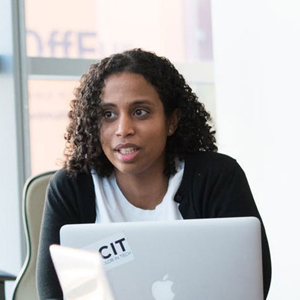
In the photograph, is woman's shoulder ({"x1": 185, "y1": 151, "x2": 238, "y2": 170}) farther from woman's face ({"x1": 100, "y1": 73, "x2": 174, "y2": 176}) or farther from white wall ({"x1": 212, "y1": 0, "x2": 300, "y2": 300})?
white wall ({"x1": 212, "y1": 0, "x2": 300, "y2": 300})

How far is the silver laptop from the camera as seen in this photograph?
1263 mm

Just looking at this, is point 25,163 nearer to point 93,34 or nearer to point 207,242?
point 93,34

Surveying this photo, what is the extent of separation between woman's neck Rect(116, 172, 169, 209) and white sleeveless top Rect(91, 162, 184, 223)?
0.02 metres

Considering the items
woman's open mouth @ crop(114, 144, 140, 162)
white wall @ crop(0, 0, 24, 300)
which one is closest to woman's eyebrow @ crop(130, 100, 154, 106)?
woman's open mouth @ crop(114, 144, 140, 162)

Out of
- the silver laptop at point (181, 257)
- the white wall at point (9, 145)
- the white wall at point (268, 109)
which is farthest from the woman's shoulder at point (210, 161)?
the white wall at point (9, 145)

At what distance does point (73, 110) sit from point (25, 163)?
1570mm

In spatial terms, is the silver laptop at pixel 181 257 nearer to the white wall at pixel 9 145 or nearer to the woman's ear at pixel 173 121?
the woman's ear at pixel 173 121

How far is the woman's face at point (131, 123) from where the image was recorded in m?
1.76

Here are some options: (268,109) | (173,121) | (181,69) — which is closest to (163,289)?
(173,121)

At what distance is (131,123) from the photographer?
176 centimetres

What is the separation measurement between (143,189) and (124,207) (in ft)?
0.26

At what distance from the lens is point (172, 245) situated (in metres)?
1.28

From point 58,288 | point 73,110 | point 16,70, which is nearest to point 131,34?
point 16,70

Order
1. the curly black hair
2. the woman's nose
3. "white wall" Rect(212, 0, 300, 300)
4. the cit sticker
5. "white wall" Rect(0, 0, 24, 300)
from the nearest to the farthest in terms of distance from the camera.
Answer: the cit sticker < the woman's nose < the curly black hair < "white wall" Rect(212, 0, 300, 300) < "white wall" Rect(0, 0, 24, 300)
